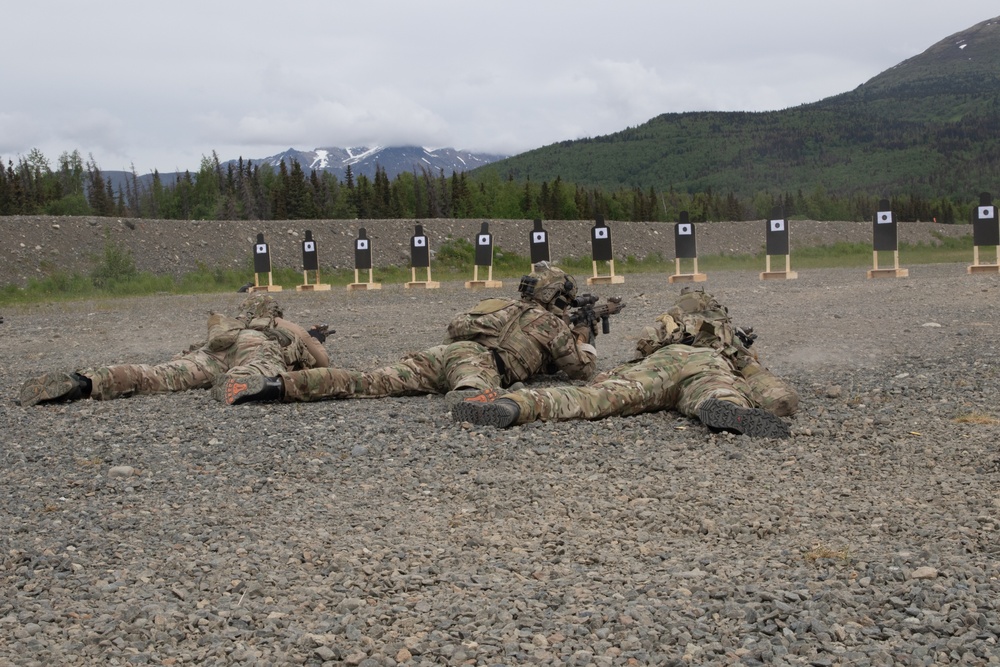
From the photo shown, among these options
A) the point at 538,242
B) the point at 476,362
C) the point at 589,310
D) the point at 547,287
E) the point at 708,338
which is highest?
the point at 538,242

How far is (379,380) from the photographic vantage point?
6.88 meters

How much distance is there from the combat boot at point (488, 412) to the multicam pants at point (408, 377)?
75 centimetres

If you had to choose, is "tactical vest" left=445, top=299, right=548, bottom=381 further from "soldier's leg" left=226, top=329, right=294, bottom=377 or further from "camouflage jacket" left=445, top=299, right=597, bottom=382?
"soldier's leg" left=226, top=329, right=294, bottom=377

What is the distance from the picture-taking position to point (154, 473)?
4770 millimetres

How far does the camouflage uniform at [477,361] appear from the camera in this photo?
669 cm

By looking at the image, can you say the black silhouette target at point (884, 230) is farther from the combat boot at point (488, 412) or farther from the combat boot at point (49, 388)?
the combat boot at point (49, 388)

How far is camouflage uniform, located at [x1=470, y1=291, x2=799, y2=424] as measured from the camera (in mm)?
5719

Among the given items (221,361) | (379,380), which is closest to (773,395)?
(379,380)

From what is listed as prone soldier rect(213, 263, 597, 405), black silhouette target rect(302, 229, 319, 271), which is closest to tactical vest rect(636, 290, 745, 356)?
prone soldier rect(213, 263, 597, 405)

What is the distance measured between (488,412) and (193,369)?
3042 mm

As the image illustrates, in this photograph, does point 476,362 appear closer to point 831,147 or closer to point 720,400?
point 720,400

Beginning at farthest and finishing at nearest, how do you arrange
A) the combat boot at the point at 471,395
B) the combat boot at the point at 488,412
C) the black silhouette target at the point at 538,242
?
1. the black silhouette target at the point at 538,242
2. the combat boot at the point at 471,395
3. the combat boot at the point at 488,412

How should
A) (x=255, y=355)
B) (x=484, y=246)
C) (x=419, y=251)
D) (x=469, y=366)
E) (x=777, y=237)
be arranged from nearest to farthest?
(x=469, y=366) < (x=255, y=355) < (x=777, y=237) < (x=484, y=246) < (x=419, y=251)

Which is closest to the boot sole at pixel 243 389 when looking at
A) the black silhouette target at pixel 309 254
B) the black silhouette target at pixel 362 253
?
the black silhouette target at pixel 362 253
